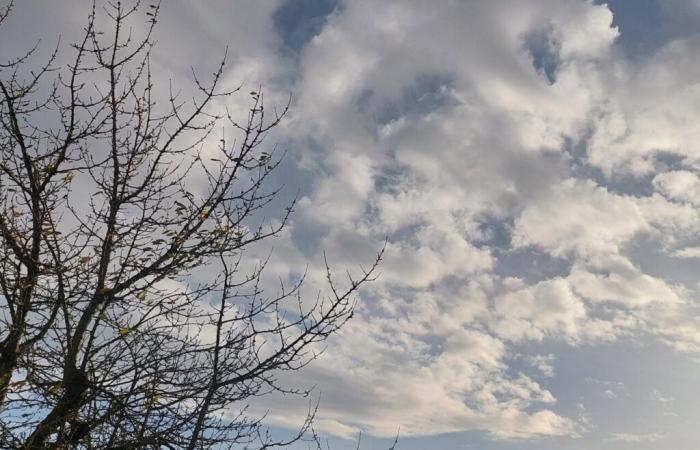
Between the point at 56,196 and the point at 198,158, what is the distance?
1.76 meters

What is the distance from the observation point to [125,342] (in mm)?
6648

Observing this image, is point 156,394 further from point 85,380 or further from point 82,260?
point 82,260

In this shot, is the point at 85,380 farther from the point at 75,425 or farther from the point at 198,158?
the point at 198,158

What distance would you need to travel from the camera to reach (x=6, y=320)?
6621 mm

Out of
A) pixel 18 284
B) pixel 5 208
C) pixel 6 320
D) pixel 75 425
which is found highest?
pixel 5 208

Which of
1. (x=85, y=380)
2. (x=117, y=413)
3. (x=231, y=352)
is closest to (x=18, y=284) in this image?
(x=85, y=380)

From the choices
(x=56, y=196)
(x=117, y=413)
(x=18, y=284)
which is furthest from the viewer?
(x=56, y=196)

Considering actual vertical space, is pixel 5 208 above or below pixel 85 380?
above

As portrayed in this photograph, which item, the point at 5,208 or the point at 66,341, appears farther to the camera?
the point at 5,208

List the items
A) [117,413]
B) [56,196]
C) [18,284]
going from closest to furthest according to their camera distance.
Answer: [117,413], [18,284], [56,196]

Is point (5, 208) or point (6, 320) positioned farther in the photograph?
point (5, 208)

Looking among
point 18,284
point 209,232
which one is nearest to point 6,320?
point 18,284

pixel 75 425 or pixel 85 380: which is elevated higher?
pixel 85 380

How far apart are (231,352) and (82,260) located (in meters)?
2.07
